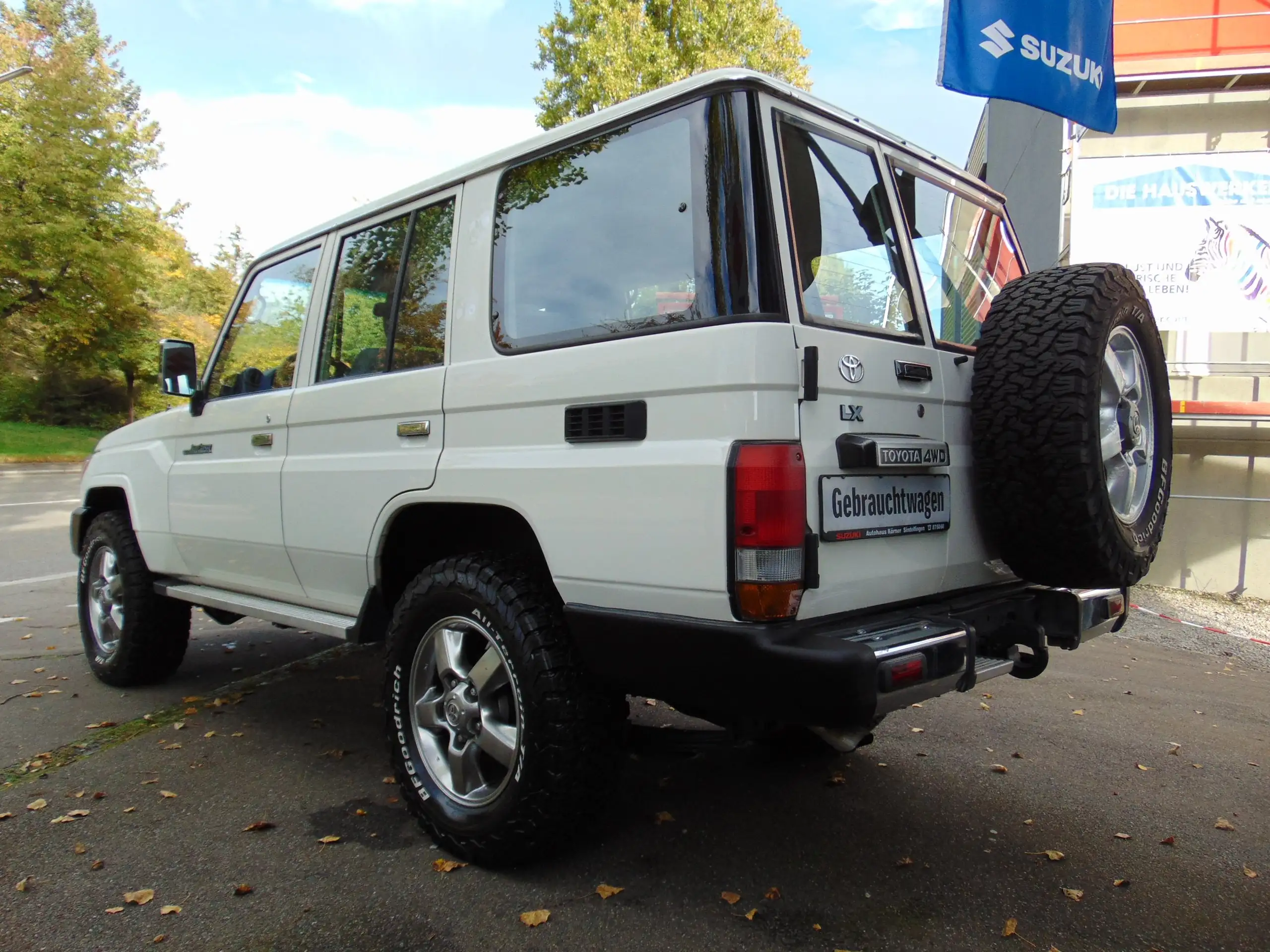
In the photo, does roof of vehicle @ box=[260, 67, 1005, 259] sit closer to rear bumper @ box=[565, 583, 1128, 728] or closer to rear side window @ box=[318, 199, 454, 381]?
rear side window @ box=[318, 199, 454, 381]

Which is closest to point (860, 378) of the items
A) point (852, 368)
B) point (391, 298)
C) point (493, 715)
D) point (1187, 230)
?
point (852, 368)

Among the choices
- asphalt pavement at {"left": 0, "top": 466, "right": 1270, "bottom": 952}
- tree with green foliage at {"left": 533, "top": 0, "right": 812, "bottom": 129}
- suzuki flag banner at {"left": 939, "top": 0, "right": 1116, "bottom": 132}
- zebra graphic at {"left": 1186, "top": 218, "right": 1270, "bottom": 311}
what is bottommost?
asphalt pavement at {"left": 0, "top": 466, "right": 1270, "bottom": 952}

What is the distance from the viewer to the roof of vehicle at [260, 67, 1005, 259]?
8.31ft

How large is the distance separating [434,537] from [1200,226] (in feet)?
29.3

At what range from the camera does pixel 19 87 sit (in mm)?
26625

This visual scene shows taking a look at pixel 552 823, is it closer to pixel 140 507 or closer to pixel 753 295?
pixel 753 295

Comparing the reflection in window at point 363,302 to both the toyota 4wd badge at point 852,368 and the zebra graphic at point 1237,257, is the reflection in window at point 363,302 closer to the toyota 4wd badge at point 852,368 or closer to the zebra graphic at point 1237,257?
the toyota 4wd badge at point 852,368

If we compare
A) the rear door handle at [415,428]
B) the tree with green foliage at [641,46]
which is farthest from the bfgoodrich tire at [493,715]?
the tree with green foliage at [641,46]

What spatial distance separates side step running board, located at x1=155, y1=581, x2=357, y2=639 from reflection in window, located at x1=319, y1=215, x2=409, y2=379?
0.93m

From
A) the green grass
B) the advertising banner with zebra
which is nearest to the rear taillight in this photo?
the advertising banner with zebra

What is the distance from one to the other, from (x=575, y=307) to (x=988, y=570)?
1.56 metres

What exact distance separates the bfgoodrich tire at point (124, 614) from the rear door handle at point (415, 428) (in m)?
2.29

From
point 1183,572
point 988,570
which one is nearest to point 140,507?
point 988,570

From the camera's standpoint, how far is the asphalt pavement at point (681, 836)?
2.56 meters
